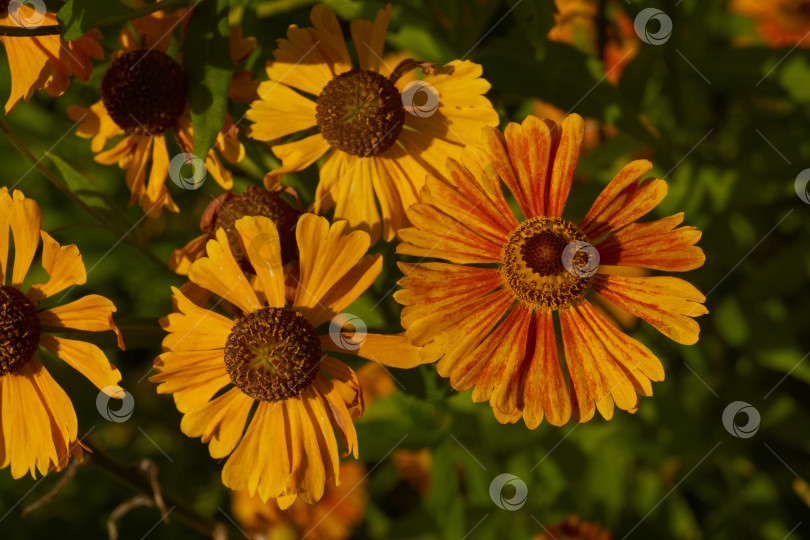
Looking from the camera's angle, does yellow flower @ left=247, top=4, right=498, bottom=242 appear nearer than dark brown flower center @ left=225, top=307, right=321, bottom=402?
No

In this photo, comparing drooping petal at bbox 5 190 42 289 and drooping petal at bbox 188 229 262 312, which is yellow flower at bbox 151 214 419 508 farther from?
drooping petal at bbox 5 190 42 289

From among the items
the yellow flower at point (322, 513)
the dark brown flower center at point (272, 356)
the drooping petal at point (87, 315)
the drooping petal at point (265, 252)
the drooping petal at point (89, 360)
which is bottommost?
the yellow flower at point (322, 513)

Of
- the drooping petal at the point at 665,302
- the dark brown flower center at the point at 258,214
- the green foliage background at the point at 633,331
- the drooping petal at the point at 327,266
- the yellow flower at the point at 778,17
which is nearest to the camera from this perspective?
the drooping petal at the point at 665,302

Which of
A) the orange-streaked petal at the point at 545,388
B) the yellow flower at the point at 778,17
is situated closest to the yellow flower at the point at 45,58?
the orange-streaked petal at the point at 545,388

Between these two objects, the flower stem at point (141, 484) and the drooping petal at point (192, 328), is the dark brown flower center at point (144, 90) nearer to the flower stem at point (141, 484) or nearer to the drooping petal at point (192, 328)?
the drooping petal at point (192, 328)

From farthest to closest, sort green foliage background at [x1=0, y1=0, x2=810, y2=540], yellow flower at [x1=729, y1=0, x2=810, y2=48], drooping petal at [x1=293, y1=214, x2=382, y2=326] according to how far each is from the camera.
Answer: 1. yellow flower at [x1=729, y1=0, x2=810, y2=48]
2. green foliage background at [x1=0, y1=0, x2=810, y2=540]
3. drooping petal at [x1=293, y1=214, x2=382, y2=326]

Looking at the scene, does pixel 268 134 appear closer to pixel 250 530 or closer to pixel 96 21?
A: pixel 96 21

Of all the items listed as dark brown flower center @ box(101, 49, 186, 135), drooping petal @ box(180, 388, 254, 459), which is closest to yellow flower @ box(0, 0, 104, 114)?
dark brown flower center @ box(101, 49, 186, 135)

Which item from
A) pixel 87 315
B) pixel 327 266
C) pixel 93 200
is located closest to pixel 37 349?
pixel 87 315
